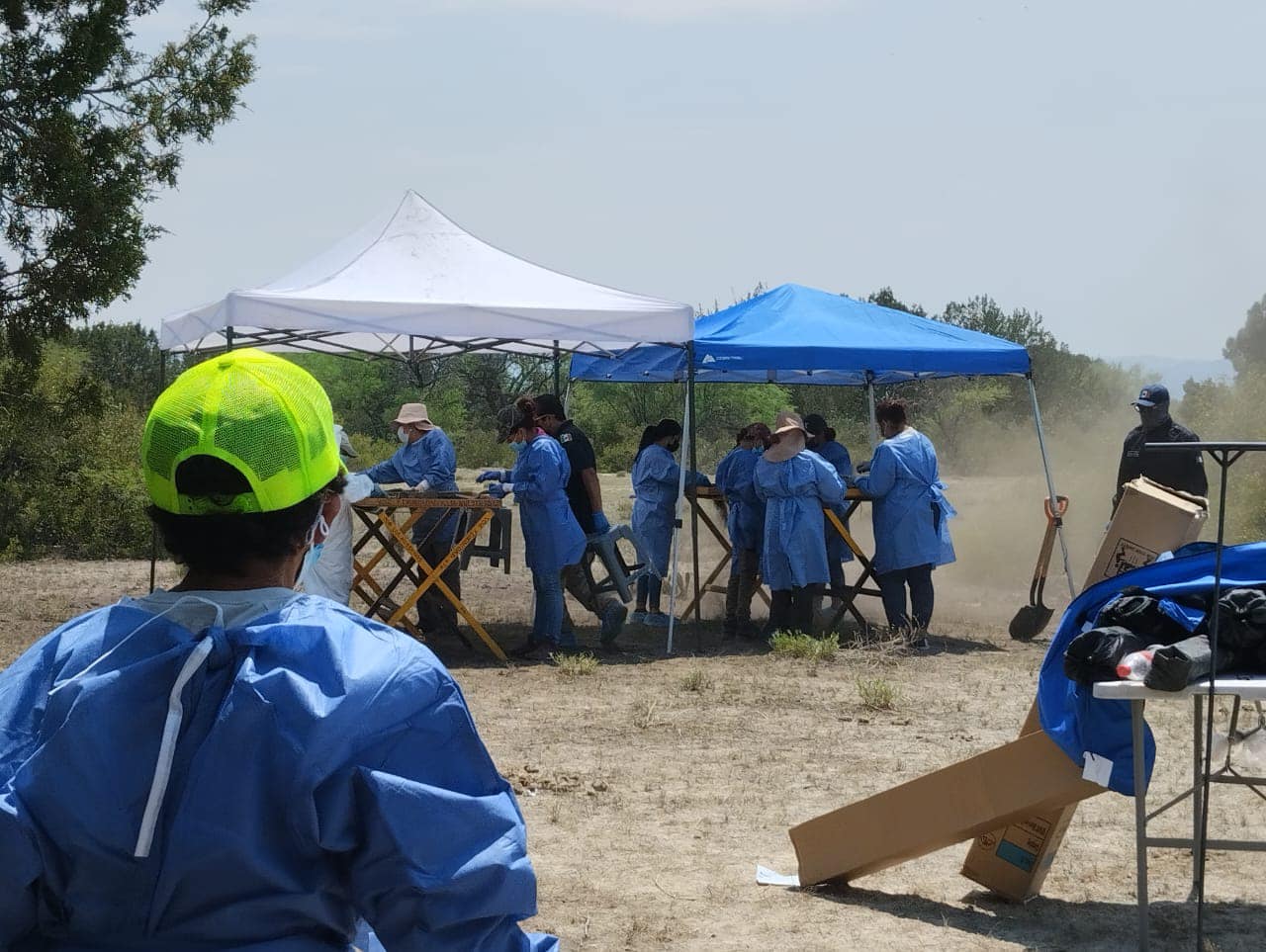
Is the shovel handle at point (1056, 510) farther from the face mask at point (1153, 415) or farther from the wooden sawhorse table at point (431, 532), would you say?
the wooden sawhorse table at point (431, 532)

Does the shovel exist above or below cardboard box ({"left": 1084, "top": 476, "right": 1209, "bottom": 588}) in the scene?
below

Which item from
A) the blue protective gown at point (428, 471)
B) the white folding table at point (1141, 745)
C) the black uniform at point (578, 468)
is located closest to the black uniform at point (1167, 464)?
the black uniform at point (578, 468)

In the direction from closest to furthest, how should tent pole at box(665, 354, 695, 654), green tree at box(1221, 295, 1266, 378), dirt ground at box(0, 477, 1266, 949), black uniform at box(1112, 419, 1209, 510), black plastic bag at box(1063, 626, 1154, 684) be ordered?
1. black plastic bag at box(1063, 626, 1154, 684)
2. dirt ground at box(0, 477, 1266, 949)
3. black uniform at box(1112, 419, 1209, 510)
4. tent pole at box(665, 354, 695, 654)
5. green tree at box(1221, 295, 1266, 378)

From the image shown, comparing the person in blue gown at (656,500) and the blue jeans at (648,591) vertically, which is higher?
the person in blue gown at (656,500)

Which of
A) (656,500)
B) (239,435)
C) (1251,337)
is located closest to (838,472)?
(656,500)

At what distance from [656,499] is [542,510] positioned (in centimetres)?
183

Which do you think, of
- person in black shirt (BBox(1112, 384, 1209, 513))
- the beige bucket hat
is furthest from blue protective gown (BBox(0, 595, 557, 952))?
person in black shirt (BBox(1112, 384, 1209, 513))

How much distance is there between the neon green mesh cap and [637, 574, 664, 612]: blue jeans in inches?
406

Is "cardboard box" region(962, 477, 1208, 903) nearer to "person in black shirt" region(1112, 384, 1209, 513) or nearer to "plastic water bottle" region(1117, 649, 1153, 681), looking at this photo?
"plastic water bottle" region(1117, 649, 1153, 681)

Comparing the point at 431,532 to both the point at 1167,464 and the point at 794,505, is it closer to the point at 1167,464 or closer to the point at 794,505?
the point at 794,505

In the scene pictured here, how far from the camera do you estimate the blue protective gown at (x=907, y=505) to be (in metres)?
10.6

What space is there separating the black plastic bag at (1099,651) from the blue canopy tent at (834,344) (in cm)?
625

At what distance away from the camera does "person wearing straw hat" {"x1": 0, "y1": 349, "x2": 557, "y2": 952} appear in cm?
139

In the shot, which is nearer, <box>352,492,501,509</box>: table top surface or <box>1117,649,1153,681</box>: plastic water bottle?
<box>1117,649,1153,681</box>: plastic water bottle
